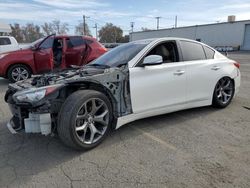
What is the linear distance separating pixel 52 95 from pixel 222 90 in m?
3.60

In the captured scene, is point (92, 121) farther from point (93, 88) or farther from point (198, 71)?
point (198, 71)

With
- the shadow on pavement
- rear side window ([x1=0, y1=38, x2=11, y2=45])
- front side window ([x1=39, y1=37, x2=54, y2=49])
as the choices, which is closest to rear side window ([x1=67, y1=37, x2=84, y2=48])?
front side window ([x1=39, y1=37, x2=54, y2=49])

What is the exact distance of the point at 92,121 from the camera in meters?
3.49

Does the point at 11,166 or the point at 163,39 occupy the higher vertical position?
the point at 163,39

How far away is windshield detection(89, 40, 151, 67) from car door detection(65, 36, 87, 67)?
4414mm

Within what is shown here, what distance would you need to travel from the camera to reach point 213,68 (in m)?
4.87

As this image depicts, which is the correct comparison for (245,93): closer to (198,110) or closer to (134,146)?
(198,110)

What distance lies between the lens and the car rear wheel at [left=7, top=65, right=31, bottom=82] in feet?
27.6

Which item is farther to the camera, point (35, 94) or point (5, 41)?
point (5, 41)

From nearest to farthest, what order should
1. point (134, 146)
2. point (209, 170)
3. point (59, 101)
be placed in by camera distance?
point (209, 170), point (59, 101), point (134, 146)

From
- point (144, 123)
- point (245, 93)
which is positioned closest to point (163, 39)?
point (144, 123)

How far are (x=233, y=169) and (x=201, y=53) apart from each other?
260cm

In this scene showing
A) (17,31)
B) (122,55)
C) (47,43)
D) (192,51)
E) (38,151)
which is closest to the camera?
(38,151)

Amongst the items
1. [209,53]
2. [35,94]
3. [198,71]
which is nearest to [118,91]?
[35,94]
